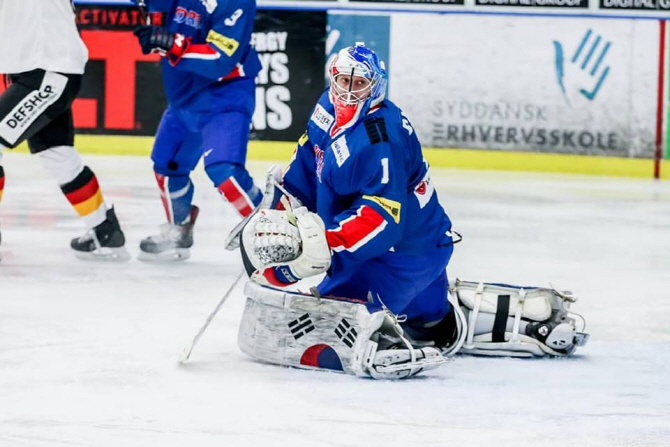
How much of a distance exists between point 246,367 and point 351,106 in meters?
0.69

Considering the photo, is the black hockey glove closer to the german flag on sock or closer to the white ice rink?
the german flag on sock

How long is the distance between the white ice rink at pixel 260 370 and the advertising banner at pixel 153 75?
279 centimetres

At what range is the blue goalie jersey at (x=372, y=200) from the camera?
3152mm

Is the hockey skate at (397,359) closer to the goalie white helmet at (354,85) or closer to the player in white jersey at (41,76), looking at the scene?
the goalie white helmet at (354,85)

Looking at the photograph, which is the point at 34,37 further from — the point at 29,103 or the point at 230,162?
the point at 230,162

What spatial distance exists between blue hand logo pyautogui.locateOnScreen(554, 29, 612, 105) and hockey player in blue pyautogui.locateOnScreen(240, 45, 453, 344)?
16.9ft

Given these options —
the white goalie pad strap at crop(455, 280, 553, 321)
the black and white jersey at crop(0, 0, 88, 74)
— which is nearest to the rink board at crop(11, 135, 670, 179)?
the black and white jersey at crop(0, 0, 88, 74)

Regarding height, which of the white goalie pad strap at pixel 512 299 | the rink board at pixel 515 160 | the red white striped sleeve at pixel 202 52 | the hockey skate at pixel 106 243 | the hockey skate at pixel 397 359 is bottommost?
the rink board at pixel 515 160

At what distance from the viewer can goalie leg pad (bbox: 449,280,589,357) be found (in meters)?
3.48

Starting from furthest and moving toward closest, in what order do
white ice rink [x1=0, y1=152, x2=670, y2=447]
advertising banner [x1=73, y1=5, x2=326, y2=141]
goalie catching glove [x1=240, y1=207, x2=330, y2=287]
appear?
advertising banner [x1=73, y1=5, x2=326, y2=141]
goalie catching glove [x1=240, y1=207, x2=330, y2=287]
white ice rink [x1=0, y1=152, x2=670, y2=447]

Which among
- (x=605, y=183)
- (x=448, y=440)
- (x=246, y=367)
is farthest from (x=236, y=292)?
(x=605, y=183)

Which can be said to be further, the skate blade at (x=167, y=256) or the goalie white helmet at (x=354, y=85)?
the skate blade at (x=167, y=256)

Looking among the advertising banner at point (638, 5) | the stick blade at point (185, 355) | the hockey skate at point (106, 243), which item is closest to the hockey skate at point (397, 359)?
the stick blade at point (185, 355)

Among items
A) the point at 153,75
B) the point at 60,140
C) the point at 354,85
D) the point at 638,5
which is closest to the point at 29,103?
the point at 60,140
